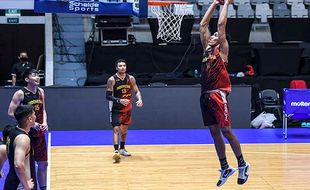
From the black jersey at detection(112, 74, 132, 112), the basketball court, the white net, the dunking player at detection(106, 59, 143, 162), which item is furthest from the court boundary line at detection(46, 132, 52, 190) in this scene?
the white net

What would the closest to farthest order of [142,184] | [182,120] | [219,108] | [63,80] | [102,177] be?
[219,108], [142,184], [102,177], [182,120], [63,80]

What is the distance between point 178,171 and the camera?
36.6 ft

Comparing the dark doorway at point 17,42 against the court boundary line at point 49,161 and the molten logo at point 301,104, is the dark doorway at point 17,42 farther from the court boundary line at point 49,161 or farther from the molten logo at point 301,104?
the molten logo at point 301,104

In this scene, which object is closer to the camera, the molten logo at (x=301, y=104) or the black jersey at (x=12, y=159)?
the black jersey at (x=12, y=159)

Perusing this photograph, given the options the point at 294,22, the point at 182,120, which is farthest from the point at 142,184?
the point at 294,22

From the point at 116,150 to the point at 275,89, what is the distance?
8.97m

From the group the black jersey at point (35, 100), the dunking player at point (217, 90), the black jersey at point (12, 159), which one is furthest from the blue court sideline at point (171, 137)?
the black jersey at point (12, 159)

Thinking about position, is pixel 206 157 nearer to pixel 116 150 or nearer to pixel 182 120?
pixel 116 150

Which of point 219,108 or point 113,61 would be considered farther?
point 113,61

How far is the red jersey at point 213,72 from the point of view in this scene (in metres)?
7.41

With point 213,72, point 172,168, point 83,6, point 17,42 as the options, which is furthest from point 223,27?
point 17,42

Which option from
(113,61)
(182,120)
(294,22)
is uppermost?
(294,22)

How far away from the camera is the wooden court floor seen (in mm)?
9961

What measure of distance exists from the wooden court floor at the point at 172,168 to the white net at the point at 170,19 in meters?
6.51
